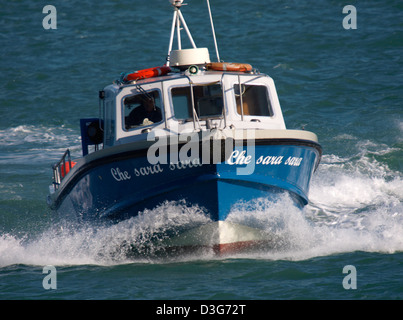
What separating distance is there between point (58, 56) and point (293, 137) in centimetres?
1801

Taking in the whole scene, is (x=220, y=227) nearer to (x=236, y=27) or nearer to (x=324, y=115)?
(x=324, y=115)

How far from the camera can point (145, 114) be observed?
1027cm

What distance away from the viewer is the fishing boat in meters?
9.12

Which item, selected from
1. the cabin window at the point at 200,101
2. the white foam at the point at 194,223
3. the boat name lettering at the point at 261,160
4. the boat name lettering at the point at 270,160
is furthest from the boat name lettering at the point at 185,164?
the cabin window at the point at 200,101

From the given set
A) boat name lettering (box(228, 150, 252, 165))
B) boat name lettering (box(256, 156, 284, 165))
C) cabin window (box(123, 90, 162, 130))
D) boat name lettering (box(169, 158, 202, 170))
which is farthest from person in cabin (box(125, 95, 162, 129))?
boat name lettering (box(256, 156, 284, 165))

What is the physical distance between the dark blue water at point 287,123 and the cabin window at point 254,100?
158 cm

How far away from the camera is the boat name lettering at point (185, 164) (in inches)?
358

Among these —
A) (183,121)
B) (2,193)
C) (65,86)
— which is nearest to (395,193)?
(183,121)

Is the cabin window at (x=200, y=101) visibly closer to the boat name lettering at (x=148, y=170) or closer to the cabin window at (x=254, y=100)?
the cabin window at (x=254, y=100)

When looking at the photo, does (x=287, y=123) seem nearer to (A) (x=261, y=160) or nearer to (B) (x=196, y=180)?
(A) (x=261, y=160)

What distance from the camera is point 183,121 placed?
10.1m

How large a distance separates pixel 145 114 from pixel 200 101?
0.86 meters

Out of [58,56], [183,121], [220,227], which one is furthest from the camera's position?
[58,56]

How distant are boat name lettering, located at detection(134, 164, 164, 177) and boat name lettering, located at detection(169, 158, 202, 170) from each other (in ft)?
0.59
